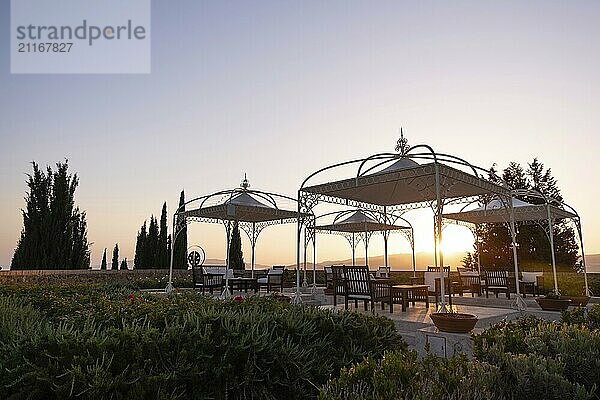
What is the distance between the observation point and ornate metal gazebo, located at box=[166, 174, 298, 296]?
35.8 feet

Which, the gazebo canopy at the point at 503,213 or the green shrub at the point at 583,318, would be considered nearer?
the green shrub at the point at 583,318

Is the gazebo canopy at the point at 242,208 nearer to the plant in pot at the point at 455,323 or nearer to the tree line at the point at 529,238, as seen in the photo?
the plant in pot at the point at 455,323

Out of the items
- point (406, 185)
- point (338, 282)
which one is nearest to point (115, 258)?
point (338, 282)

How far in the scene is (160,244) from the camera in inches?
798

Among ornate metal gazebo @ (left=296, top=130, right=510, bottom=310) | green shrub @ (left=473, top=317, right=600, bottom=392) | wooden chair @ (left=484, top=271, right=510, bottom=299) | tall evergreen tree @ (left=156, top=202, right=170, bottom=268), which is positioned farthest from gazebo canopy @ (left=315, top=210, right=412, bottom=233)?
green shrub @ (left=473, top=317, right=600, bottom=392)

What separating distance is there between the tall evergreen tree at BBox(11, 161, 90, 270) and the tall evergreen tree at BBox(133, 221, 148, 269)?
423 centimetres

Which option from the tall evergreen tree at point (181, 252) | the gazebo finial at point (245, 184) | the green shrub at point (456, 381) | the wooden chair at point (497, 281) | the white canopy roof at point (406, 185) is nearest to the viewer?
the green shrub at point (456, 381)

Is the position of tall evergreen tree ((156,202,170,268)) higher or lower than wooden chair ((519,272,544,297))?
higher

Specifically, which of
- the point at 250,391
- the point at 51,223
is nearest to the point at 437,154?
the point at 250,391

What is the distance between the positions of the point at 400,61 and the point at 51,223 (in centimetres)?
1377

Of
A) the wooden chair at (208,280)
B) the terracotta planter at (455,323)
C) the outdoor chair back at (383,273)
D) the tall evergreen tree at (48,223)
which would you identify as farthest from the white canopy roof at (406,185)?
the tall evergreen tree at (48,223)

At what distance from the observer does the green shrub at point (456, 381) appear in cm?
198

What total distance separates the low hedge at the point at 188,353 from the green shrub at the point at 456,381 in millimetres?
771

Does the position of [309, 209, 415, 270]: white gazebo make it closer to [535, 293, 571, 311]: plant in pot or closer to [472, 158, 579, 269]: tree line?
[535, 293, 571, 311]: plant in pot
